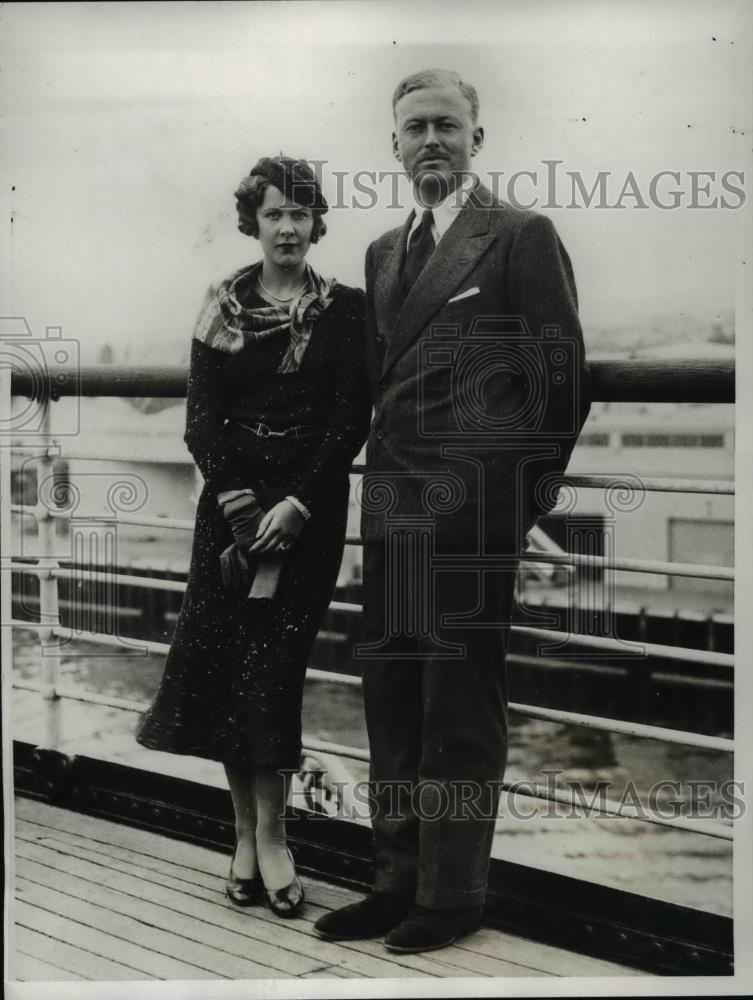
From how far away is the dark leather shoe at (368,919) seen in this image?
7.84ft

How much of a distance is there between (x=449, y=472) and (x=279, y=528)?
0.41 metres

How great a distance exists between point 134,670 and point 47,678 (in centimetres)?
25

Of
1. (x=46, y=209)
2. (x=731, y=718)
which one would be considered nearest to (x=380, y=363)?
(x=46, y=209)

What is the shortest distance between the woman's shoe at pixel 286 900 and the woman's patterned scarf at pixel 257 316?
1.18 m

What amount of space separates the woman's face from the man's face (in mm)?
269

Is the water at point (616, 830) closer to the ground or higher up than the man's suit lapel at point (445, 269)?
closer to the ground

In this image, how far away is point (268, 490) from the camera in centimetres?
243

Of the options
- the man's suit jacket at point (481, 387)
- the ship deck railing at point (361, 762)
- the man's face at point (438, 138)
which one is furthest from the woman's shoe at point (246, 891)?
the man's face at point (438, 138)

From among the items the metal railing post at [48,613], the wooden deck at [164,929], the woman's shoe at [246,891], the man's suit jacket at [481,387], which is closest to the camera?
the man's suit jacket at [481,387]

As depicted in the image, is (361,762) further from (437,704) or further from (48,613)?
(48,613)

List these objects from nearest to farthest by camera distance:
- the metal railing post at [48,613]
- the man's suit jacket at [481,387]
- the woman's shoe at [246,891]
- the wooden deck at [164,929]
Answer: the man's suit jacket at [481,387] < the wooden deck at [164,929] < the woman's shoe at [246,891] < the metal railing post at [48,613]

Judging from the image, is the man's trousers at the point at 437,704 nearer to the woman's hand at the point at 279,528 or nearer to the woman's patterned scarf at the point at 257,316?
the woman's hand at the point at 279,528

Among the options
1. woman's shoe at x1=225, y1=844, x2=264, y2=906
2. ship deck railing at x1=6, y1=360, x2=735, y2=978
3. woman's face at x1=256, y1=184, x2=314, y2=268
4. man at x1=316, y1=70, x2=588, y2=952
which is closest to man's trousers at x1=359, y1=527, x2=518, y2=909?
man at x1=316, y1=70, x2=588, y2=952

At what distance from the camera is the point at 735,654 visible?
2.41 meters
